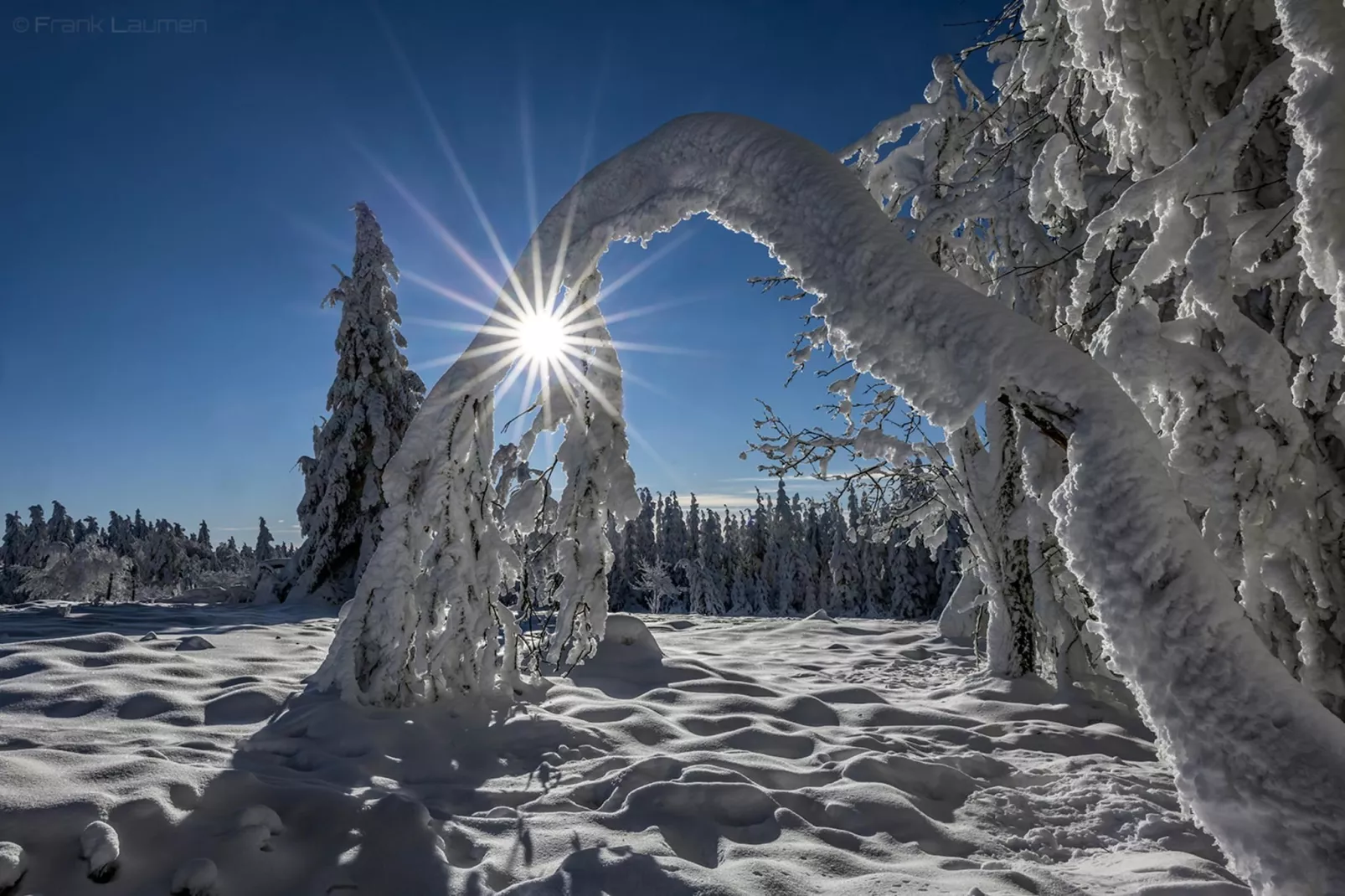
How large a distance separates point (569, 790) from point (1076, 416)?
2766 mm

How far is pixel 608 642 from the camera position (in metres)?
6.92

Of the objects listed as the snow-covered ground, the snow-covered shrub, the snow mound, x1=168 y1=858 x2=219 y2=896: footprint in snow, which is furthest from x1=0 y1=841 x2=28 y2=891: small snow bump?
the snow-covered shrub

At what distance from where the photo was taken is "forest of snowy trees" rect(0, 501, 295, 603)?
29094mm

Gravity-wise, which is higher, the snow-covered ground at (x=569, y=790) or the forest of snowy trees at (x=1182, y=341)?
the forest of snowy trees at (x=1182, y=341)

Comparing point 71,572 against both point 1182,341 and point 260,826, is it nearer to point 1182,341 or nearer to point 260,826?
point 260,826

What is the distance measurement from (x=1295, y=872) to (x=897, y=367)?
1568 mm

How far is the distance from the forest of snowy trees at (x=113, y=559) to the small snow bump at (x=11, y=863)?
1655cm

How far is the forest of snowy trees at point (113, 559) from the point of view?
29094 mm

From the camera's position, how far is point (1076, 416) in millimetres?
1841

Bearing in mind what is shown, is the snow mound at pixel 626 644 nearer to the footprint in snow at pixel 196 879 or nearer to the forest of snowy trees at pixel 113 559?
the footprint in snow at pixel 196 879

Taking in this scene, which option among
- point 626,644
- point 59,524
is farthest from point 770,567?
point 59,524

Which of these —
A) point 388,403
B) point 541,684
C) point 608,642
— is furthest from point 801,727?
point 388,403

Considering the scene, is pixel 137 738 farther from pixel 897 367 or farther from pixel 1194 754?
pixel 1194 754

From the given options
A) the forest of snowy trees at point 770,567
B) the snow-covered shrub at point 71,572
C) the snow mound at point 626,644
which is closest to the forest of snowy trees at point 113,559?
the snow-covered shrub at point 71,572
